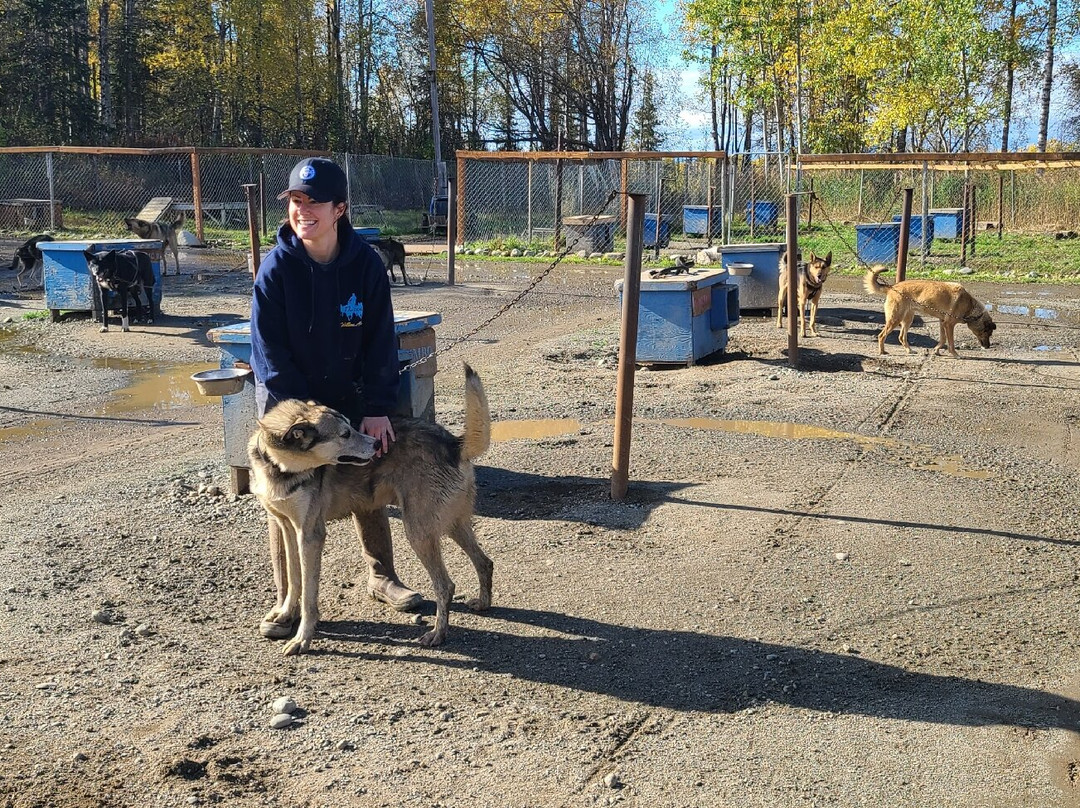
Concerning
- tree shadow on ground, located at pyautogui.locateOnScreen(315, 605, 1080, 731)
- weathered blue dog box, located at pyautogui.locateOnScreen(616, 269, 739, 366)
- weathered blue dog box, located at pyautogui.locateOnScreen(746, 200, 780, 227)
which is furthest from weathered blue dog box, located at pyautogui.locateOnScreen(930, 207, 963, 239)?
tree shadow on ground, located at pyautogui.locateOnScreen(315, 605, 1080, 731)

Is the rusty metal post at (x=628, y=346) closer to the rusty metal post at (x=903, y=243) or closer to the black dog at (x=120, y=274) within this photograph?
the rusty metal post at (x=903, y=243)

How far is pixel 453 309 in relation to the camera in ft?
51.0

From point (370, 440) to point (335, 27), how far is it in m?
44.0

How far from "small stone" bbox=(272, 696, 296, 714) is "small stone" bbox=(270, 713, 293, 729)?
0.04 metres

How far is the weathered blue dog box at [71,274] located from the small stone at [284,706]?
1128 centimetres

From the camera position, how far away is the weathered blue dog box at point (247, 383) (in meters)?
6.30

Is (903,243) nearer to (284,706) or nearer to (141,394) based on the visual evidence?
(141,394)

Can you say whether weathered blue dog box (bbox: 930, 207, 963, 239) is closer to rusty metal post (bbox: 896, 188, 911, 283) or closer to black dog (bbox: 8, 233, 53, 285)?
rusty metal post (bbox: 896, 188, 911, 283)

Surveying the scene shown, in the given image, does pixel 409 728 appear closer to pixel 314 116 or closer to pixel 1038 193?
pixel 1038 193

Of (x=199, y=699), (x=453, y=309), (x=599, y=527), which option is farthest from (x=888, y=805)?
(x=453, y=309)

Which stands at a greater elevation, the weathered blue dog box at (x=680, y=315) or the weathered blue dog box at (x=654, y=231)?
the weathered blue dog box at (x=654, y=231)

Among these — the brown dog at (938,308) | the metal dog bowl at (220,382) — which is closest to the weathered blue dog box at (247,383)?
the metal dog bowl at (220,382)

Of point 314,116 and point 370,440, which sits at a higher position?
point 314,116

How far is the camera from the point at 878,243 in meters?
20.3
